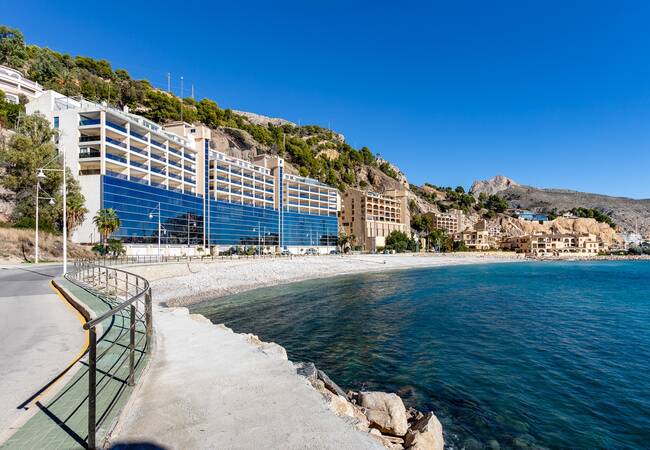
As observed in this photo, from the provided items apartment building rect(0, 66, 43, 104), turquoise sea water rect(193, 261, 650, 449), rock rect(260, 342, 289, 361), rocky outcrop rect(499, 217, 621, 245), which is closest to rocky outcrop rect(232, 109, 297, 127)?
apartment building rect(0, 66, 43, 104)

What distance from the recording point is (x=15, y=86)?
71.4 metres

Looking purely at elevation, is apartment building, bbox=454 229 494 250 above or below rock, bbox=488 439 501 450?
above

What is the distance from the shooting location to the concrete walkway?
4555 mm

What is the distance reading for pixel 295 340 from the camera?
634 inches

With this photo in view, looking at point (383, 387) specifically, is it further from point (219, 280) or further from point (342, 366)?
point (219, 280)

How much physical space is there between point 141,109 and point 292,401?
114 m

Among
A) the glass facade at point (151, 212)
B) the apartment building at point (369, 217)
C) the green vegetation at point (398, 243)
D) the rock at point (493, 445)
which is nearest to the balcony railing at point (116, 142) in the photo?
the glass facade at point (151, 212)

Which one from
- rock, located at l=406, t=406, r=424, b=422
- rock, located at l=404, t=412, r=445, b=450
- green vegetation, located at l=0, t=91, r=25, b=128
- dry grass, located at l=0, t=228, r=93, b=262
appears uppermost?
green vegetation, located at l=0, t=91, r=25, b=128

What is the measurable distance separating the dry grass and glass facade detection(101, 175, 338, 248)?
8673 millimetres

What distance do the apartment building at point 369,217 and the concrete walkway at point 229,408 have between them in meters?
114

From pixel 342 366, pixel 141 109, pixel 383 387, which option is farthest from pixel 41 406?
pixel 141 109

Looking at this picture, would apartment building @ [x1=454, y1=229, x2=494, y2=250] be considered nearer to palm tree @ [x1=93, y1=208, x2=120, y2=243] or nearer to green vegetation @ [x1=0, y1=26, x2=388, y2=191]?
green vegetation @ [x1=0, y1=26, x2=388, y2=191]

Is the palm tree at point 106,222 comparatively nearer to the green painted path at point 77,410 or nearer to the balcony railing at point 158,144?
the balcony railing at point 158,144

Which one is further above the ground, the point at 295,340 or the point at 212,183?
the point at 212,183
